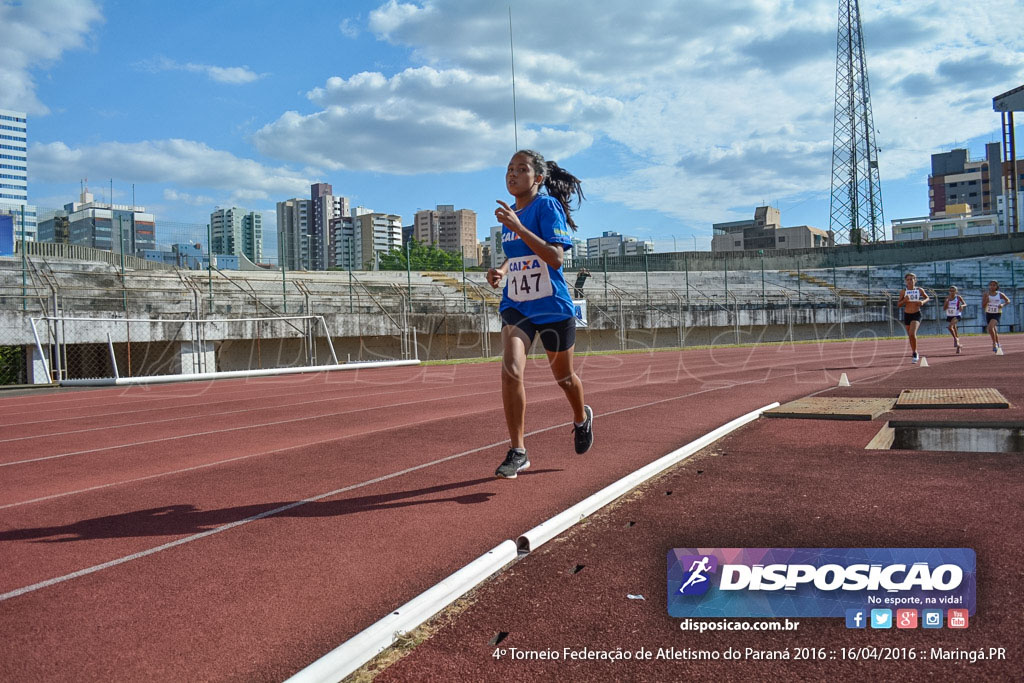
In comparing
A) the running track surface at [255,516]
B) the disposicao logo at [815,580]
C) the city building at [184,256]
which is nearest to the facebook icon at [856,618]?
the disposicao logo at [815,580]

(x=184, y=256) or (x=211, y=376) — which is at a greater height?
(x=184, y=256)

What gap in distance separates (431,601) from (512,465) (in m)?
2.13

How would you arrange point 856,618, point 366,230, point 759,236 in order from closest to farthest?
point 856,618, point 759,236, point 366,230

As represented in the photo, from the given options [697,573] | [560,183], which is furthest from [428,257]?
[697,573]

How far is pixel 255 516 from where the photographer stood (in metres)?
3.89

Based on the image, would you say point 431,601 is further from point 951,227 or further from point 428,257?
point 951,227

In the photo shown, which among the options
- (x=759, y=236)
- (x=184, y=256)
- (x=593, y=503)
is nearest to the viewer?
(x=593, y=503)

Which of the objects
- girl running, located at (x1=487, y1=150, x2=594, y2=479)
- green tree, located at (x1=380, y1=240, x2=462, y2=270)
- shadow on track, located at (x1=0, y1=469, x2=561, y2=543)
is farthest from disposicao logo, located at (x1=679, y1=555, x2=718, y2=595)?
green tree, located at (x1=380, y1=240, x2=462, y2=270)

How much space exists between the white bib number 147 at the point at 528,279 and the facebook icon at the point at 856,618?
2.63m

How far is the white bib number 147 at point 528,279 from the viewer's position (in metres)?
4.51

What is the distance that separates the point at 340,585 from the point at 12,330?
16.8m

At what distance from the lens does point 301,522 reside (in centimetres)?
371

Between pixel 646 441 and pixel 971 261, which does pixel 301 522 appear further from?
pixel 971 261

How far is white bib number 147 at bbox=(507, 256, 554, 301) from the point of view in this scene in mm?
4508
